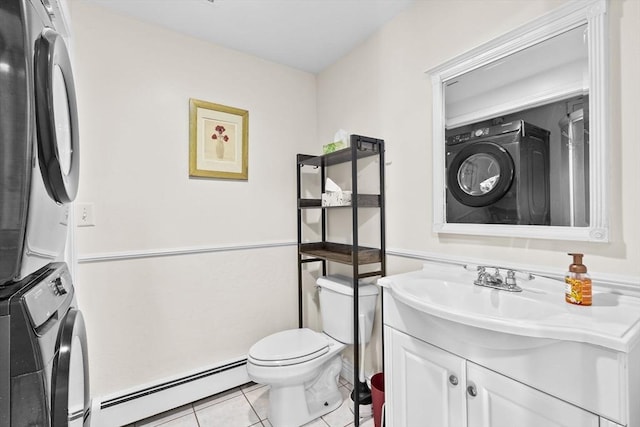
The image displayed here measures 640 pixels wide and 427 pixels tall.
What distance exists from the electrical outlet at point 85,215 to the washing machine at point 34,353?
1.04 m

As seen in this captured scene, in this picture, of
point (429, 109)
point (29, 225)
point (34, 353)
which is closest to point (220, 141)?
point (429, 109)

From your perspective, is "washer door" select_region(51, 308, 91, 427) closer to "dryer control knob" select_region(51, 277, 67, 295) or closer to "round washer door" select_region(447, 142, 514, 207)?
"dryer control knob" select_region(51, 277, 67, 295)

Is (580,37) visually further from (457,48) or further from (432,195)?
(432,195)

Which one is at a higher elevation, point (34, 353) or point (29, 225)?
point (29, 225)

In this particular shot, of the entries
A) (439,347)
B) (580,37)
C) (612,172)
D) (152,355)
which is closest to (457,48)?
(580,37)

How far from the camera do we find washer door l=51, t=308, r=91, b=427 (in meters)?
0.61

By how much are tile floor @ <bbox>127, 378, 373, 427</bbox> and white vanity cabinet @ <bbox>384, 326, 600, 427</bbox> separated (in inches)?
21.6

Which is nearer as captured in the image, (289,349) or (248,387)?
(289,349)

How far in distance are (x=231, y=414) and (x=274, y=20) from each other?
2.36 m

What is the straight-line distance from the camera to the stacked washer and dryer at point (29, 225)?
50cm

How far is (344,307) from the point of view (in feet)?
5.96

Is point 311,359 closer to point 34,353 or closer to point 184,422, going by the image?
point 184,422

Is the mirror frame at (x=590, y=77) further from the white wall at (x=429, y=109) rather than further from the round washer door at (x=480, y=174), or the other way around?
the round washer door at (x=480, y=174)

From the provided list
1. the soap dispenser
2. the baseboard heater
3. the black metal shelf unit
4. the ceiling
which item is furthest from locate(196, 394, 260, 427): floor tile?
→ the ceiling
